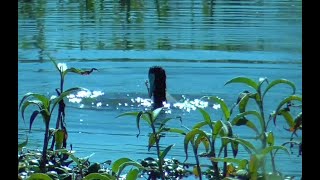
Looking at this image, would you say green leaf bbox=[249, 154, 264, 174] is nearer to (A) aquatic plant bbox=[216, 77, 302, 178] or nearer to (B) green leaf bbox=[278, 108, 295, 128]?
(A) aquatic plant bbox=[216, 77, 302, 178]

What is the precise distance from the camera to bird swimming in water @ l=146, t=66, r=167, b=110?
432 centimetres

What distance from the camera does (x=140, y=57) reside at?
6094mm

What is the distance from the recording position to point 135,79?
17.7 ft

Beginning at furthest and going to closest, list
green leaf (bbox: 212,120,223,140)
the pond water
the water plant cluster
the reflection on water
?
1. the reflection on water
2. the pond water
3. green leaf (bbox: 212,120,223,140)
4. the water plant cluster

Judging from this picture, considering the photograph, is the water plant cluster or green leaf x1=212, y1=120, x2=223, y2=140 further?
green leaf x1=212, y1=120, x2=223, y2=140

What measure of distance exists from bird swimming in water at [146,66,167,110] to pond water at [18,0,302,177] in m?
0.08

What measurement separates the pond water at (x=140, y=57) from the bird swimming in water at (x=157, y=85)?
0.27 feet

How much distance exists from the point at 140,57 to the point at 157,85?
5.46 feet

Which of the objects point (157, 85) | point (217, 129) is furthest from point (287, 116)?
point (157, 85)

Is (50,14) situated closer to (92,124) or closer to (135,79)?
(135,79)

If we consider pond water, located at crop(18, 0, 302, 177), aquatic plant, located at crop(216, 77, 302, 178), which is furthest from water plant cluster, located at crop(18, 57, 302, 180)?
pond water, located at crop(18, 0, 302, 177)

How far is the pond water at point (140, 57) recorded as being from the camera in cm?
364

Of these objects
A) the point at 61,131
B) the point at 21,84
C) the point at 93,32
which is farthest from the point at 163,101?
the point at 93,32
